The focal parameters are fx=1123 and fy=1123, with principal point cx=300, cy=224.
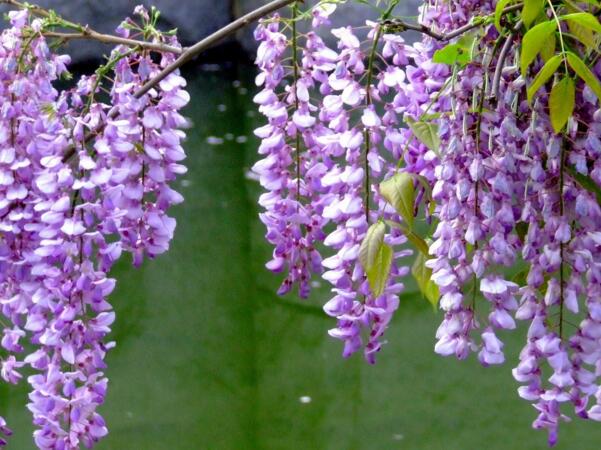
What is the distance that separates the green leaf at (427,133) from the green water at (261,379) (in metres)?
2.21

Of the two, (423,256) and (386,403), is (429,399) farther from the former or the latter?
(423,256)

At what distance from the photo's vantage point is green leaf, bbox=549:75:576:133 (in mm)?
571

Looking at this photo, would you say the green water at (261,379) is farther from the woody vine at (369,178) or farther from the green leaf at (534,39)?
the green leaf at (534,39)

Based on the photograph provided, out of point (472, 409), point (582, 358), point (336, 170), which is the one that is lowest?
point (472, 409)

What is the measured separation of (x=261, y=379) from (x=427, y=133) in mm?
2549

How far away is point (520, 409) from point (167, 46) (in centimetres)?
235

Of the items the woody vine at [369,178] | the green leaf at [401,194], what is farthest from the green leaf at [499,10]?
the green leaf at [401,194]

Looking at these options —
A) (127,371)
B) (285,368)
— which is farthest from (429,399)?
(127,371)

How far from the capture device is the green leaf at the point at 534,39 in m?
0.56

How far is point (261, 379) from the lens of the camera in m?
3.14

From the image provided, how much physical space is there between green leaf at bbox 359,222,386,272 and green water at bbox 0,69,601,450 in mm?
2199

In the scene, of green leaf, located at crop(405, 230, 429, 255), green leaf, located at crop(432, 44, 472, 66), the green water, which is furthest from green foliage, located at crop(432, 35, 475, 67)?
the green water

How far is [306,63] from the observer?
2.50 feet

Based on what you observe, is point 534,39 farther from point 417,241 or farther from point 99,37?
point 99,37
